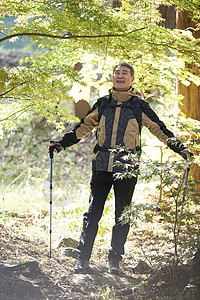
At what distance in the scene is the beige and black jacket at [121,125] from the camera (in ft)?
9.23

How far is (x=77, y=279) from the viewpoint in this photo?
2783mm

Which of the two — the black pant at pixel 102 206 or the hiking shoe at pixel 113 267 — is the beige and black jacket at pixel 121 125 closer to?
the black pant at pixel 102 206

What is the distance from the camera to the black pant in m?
2.85

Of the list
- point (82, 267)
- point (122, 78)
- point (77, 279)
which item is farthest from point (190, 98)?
point (77, 279)

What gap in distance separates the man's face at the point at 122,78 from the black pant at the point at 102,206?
2.35 ft

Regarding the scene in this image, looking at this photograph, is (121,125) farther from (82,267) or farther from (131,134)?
(82,267)

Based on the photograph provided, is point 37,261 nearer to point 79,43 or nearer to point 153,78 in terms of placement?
point 79,43

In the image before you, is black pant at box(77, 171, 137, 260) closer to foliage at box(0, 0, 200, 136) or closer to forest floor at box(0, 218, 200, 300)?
forest floor at box(0, 218, 200, 300)

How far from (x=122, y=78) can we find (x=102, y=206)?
107 centimetres

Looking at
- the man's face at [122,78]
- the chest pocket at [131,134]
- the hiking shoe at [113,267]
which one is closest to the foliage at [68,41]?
the man's face at [122,78]

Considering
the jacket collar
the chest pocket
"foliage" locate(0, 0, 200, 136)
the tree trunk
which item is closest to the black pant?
the chest pocket

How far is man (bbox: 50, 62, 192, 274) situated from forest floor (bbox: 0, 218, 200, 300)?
0.15 meters

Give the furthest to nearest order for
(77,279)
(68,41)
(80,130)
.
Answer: (68,41) < (80,130) < (77,279)

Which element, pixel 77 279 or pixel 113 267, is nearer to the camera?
pixel 77 279
